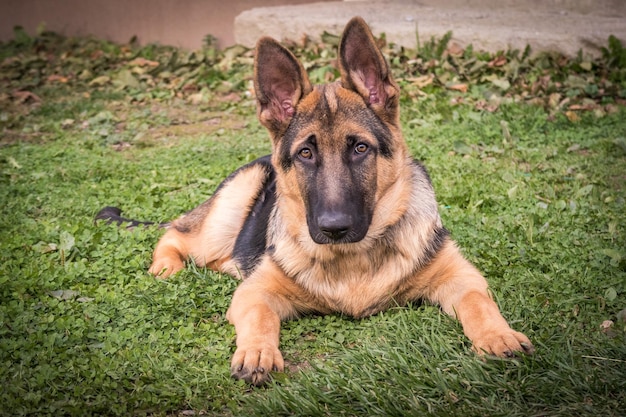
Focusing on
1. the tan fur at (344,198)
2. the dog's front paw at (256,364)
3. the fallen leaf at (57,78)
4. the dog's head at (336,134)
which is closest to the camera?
the dog's front paw at (256,364)

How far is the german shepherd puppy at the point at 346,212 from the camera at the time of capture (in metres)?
4.34

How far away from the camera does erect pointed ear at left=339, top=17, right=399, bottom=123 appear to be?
14.6 feet

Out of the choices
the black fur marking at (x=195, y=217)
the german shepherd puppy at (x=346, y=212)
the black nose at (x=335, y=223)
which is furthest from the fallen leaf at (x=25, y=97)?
the black nose at (x=335, y=223)

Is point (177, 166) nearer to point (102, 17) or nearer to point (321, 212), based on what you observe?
point (321, 212)

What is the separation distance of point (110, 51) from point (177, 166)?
5.67 metres

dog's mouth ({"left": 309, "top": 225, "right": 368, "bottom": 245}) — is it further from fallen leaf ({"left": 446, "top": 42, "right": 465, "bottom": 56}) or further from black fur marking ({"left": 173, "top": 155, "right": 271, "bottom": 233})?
fallen leaf ({"left": 446, "top": 42, "right": 465, "bottom": 56})

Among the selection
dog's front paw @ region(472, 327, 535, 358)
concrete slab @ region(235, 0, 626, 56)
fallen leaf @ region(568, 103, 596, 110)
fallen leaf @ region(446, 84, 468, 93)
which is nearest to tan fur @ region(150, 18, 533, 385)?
dog's front paw @ region(472, 327, 535, 358)

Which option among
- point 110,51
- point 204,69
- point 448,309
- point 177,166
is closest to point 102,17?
point 110,51

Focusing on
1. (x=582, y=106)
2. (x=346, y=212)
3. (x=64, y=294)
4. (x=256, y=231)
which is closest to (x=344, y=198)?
(x=346, y=212)

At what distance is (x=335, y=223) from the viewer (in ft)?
13.7

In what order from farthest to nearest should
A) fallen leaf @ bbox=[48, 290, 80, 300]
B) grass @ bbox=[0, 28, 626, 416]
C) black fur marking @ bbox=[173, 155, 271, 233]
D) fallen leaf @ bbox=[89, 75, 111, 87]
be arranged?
fallen leaf @ bbox=[89, 75, 111, 87] → black fur marking @ bbox=[173, 155, 271, 233] → fallen leaf @ bbox=[48, 290, 80, 300] → grass @ bbox=[0, 28, 626, 416]

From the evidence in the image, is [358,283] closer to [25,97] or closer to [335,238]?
[335,238]

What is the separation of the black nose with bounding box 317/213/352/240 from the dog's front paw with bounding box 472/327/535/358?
0.97 metres

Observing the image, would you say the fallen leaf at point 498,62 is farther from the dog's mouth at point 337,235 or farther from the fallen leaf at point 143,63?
the dog's mouth at point 337,235
